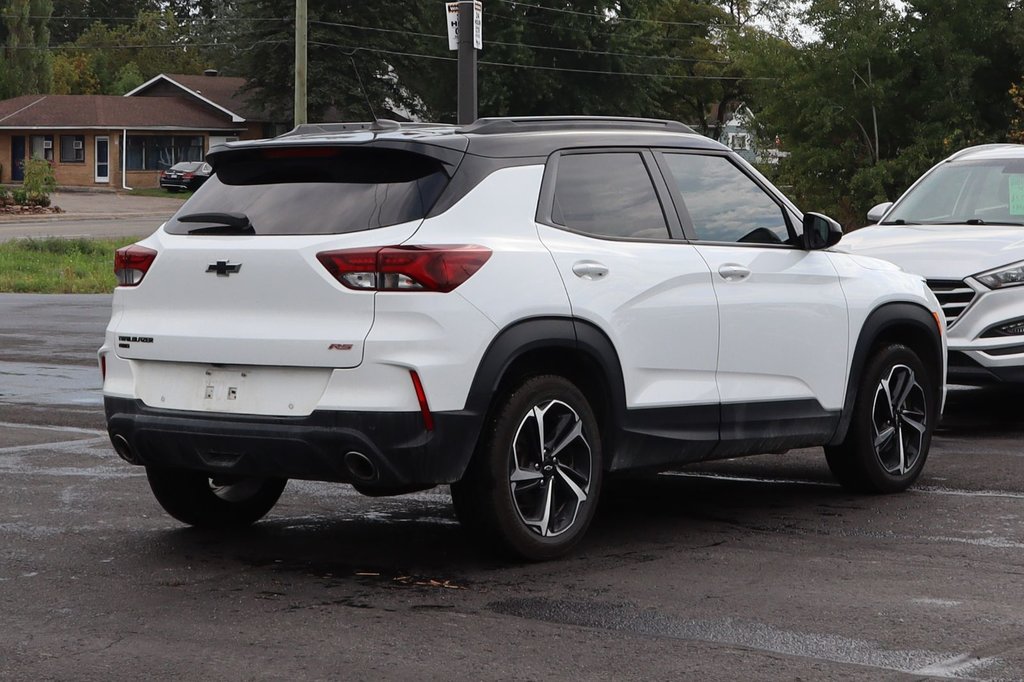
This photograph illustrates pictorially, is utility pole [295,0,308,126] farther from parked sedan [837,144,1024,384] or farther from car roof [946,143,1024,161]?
parked sedan [837,144,1024,384]

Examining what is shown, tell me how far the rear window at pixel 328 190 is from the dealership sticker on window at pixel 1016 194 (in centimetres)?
672

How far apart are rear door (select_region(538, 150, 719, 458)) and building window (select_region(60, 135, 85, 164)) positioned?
228ft

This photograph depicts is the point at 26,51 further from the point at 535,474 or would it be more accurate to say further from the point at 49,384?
the point at 535,474

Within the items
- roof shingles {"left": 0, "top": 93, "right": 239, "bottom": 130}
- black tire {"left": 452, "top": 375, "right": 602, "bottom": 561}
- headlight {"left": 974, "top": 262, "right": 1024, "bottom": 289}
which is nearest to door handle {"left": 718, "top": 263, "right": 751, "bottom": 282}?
black tire {"left": 452, "top": 375, "right": 602, "bottom": 561}

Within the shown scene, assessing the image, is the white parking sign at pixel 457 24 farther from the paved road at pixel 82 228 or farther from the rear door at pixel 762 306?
the paved road at pixel 82 228

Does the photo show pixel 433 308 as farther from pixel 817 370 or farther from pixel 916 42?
pixel 916 42

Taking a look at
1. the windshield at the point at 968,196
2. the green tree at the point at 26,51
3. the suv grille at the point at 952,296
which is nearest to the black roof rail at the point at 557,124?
the suv grille at the point at 952,296

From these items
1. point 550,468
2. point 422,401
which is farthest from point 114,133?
point 422,401

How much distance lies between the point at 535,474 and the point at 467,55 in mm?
11944

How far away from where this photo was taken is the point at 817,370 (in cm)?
796

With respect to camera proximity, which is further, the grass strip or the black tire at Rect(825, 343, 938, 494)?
the grass strip

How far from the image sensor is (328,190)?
6.66 metres

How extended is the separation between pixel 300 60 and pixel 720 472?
25.9 meters

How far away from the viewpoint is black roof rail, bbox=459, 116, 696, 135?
6.96 meters
